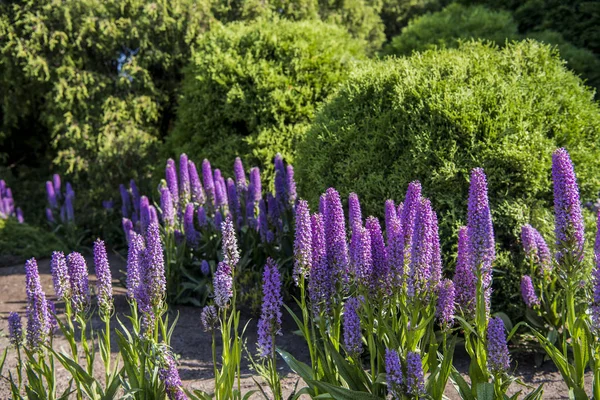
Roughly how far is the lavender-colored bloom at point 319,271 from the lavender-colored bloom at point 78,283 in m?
1.08

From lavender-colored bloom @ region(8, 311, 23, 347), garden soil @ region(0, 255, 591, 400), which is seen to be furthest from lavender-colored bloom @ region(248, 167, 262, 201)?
lavender-colored bloom @ region(8, 311, 23, 347)

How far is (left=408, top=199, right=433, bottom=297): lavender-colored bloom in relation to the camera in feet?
7.44

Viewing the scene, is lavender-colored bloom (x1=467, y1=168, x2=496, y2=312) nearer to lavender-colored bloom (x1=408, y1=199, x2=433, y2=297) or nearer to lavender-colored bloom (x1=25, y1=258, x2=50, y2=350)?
lavender-colored bloom (x1=408, y1=199, x2=433, y2=297)

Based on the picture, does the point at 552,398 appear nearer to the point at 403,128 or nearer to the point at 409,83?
the point at 403,128

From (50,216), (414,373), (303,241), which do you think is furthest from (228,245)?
(50,216)

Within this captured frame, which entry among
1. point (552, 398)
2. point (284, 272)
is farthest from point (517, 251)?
point (284, 272)

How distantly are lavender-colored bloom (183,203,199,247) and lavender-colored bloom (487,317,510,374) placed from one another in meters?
3.49

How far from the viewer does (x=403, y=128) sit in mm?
4453

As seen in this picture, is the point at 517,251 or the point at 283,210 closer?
the point at 517,251

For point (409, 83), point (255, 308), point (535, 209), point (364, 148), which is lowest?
point (255, 308)

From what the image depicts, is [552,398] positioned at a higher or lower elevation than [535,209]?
lower

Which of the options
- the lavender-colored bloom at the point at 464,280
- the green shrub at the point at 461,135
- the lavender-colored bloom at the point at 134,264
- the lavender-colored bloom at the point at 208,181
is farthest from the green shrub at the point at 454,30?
the lavender-colored bloom at the point at 134,264

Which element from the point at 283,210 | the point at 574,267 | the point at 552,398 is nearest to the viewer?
the point at 574,267

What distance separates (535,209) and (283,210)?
2.31m
